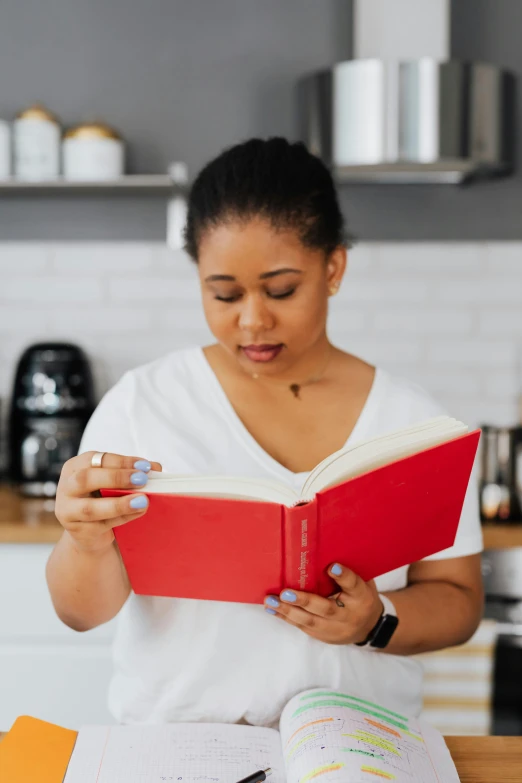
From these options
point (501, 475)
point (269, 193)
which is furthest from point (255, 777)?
point (501, 475)

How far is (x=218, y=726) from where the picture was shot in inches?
40.5

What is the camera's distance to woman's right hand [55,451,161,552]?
2.89 ft

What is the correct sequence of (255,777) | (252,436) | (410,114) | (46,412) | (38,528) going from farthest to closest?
(46,412), (410,114), (38,528), (252,436), (255,777)

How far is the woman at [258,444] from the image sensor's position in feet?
3.63

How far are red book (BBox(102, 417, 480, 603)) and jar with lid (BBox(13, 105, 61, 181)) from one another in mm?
1656

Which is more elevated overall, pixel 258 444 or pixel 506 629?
pixel 258 444

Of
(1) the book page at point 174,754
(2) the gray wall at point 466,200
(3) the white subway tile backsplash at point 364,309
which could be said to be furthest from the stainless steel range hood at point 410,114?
(1) the book page at point 174,754

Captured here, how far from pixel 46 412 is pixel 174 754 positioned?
1542mm

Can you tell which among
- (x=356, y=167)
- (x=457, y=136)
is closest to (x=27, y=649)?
(x=356, y=167)

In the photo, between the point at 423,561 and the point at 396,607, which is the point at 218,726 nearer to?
the point at 396,607

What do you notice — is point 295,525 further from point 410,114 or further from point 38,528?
point 410,114

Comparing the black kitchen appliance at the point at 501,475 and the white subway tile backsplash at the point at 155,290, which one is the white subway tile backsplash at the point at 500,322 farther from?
the white subway tile backsplash at the point at 155,290

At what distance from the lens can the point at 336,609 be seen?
1.01m

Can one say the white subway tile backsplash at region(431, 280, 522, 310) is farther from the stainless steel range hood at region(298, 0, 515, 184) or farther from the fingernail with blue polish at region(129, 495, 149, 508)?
the fingernail with blue polish at region(129, 495, 149, 508)
